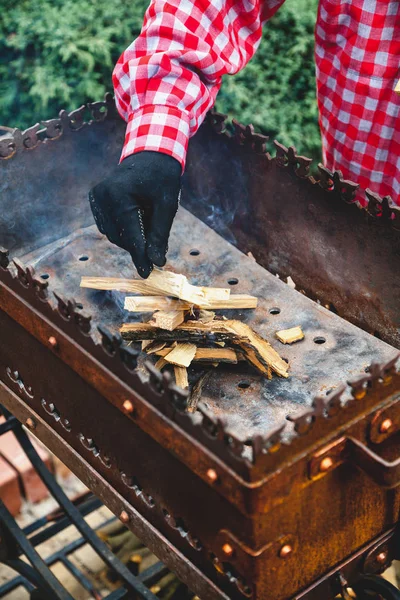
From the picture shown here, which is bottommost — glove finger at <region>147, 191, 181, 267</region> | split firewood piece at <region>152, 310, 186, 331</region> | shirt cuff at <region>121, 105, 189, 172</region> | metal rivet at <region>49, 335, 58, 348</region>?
split firewood piece at <region>152, 310, 186, 331</region>

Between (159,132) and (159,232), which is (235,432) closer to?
(159,232)

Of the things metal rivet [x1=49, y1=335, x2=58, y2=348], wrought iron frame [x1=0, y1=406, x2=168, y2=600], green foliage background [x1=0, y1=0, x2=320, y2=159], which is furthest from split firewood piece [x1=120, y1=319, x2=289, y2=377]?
green foliage background [x1=0, y1=0, x2=320, y2=159]

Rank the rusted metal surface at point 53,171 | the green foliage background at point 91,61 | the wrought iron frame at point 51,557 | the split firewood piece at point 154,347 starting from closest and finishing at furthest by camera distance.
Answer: the split firewood piece at point 154,347 < the wrought iron frame at point 51,557 < the rusted metal surface at point 53,171 < the green foliage background at point 91,61

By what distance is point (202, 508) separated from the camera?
165 cm

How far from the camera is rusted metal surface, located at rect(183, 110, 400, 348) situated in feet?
7.34

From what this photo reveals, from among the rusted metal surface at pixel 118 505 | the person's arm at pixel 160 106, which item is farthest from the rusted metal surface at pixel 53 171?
the rusted metal surface at pixel 118 505

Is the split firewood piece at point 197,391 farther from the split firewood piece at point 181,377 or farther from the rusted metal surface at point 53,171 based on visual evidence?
the rusted metal surface at point 53,171

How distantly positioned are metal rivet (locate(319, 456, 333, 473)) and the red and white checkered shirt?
105 cm

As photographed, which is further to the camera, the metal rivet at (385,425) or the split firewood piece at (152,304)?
the split firewood piece at (152,304)

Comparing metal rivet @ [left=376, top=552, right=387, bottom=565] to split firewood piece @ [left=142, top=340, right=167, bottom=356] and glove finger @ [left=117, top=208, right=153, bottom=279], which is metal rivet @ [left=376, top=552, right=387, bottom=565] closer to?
split firewood piece @ [left=142, top=340, right=167, bottom=356]

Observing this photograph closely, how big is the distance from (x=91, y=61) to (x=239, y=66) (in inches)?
81.6

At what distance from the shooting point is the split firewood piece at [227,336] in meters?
2.10

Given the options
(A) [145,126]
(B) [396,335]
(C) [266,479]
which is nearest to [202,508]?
(C) [266,479]

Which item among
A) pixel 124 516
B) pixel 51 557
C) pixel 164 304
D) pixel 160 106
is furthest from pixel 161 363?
pixel 51 557
